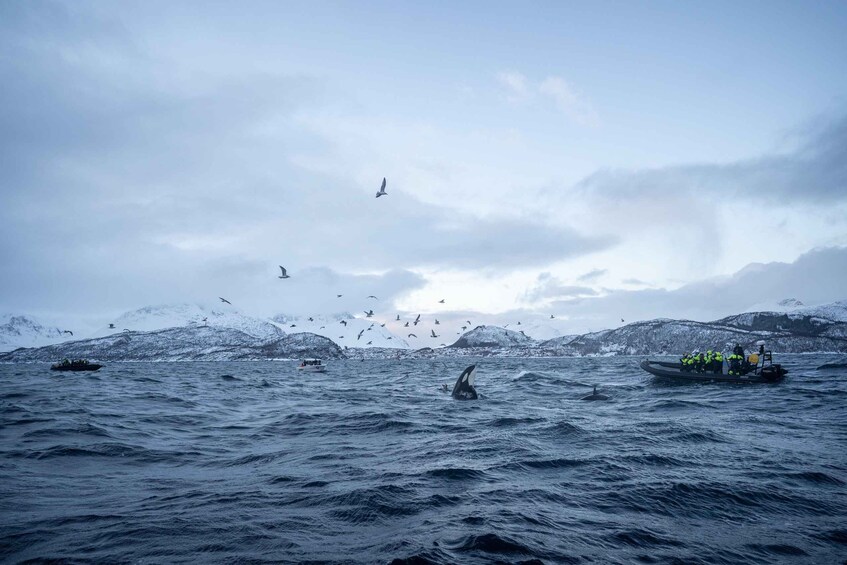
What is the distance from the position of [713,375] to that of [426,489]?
1345 inches

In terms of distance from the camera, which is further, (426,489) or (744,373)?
(744,373)

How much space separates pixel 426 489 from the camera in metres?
10.2

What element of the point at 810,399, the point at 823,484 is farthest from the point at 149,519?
the point at 810,399

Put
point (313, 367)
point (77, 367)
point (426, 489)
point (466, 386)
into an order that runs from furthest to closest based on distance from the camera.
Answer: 1. point (313, 367)
2. point (77, 367)
3. point (466, 386)
4. point (426, 489)

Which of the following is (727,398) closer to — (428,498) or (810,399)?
(810,399)

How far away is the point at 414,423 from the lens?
19.8 meters

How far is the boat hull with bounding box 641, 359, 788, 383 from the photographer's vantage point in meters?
34.2

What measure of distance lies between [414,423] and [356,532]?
12.3 meters

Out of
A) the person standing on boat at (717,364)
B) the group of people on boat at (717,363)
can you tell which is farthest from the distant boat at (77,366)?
the person standing on boat at (717,364)

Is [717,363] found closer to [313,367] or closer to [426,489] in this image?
[426,489]

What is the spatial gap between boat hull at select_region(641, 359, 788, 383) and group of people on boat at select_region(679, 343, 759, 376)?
0.48m

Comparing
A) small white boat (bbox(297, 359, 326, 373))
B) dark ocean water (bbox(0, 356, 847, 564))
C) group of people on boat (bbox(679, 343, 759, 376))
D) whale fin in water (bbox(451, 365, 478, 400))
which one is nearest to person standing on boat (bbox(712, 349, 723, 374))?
group of people on boat (bbox(679, 343, 759, 376))

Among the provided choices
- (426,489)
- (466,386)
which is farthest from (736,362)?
(426,489)

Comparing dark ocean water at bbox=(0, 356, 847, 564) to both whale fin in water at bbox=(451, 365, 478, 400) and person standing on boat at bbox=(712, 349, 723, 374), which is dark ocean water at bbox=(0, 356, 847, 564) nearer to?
whale fin in water at bbox=(451, 365, 478, 400)
